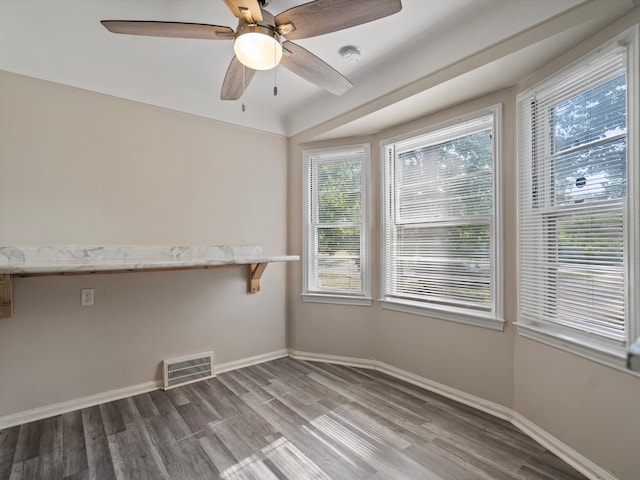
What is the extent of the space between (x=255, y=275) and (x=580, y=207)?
258cm

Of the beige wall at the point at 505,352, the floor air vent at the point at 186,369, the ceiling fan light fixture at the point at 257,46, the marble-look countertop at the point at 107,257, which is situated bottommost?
the floor air vent at the point at 186,369

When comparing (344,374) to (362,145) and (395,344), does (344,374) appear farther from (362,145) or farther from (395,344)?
(362,145)

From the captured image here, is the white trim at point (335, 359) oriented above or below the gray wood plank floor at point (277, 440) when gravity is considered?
above

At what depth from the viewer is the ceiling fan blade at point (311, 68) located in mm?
1664

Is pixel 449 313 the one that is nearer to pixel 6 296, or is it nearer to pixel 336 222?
pixel 336 222

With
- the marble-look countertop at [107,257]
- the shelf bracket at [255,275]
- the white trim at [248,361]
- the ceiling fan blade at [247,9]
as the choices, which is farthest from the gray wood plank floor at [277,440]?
the ceiling fan blade at [247,9]

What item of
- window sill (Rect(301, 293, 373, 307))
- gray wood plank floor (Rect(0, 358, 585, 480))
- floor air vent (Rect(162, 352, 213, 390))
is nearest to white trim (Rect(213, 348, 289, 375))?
floor air vent (Rect(162, 352, 213, 390))

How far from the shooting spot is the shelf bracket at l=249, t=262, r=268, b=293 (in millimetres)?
3162

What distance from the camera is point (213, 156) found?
10.0 feet

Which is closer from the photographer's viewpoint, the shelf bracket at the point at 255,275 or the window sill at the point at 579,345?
the window sill at the point at 579,345

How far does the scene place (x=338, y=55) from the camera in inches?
95.7

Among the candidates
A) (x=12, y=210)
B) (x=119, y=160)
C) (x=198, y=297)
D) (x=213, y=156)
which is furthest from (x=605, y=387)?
(x=12, y=210)

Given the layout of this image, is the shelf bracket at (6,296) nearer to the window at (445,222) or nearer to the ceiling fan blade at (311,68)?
the ceiling fan blade at (311,68)

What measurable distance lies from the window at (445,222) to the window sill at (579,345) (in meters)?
0.23
